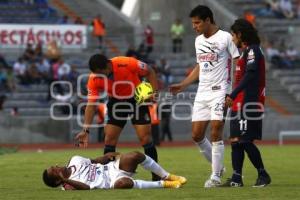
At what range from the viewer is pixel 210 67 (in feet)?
45.3

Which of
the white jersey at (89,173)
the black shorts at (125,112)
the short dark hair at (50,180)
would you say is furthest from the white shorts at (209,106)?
the short dark hair at (50,180)

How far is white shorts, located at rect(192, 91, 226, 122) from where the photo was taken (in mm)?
13664

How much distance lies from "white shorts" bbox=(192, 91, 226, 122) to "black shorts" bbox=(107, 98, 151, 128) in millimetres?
783

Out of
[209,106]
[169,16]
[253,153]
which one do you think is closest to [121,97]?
[209,106]

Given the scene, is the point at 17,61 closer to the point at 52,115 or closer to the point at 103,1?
the point at 52,115

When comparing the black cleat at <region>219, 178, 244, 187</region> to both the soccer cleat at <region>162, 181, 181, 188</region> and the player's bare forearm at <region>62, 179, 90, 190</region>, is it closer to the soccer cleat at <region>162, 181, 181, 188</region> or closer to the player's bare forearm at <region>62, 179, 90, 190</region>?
the soccer cleat at <region>162, 181, 181, 188</region>

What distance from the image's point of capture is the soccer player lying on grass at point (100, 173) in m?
12.7

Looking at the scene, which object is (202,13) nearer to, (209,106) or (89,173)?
(209,106)

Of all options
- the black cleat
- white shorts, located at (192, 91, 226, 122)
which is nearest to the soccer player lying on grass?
the black cleat

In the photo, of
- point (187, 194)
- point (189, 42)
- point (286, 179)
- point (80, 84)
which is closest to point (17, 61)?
point (80, 84)

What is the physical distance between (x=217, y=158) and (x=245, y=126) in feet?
2.05

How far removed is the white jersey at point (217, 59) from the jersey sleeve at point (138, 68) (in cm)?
90

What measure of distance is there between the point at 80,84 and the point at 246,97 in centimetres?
2229

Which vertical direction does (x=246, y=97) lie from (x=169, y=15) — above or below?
below
